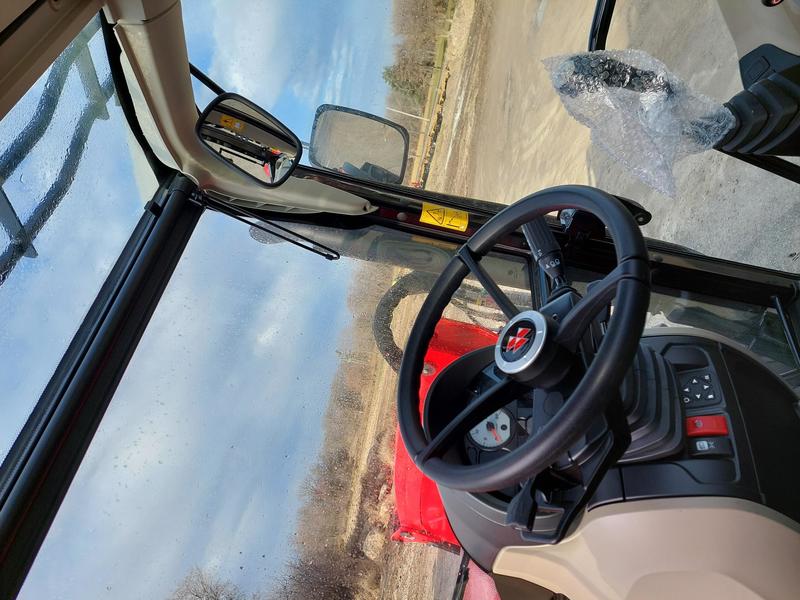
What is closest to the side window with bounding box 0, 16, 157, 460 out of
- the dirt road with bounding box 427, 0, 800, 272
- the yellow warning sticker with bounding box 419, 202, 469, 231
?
the yellow warning sticker with bounding box 419, 202, 469, 231

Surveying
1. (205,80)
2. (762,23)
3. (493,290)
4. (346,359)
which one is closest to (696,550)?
(493,290)

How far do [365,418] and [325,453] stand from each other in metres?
0.15

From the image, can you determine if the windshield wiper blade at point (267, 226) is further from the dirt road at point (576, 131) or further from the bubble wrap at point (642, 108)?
the dirt road at point (576, 131)

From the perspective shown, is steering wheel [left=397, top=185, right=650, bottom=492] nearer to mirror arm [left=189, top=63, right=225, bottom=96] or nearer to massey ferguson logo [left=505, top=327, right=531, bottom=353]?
massey ferguson logo [left=505, top=327, right=531, bottom=353]

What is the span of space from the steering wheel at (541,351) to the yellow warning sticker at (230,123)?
A: 630 mm

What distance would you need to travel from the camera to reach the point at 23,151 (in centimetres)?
101

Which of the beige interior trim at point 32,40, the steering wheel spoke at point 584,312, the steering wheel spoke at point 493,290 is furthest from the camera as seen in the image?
the steering wheel spoke at point 493,290

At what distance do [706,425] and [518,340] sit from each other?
0.49m

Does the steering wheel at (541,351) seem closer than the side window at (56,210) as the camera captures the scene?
Yes

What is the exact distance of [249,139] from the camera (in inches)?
A: 55.5

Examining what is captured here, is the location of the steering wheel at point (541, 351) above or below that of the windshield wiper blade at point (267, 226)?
below

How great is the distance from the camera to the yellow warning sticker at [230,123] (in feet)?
4.46

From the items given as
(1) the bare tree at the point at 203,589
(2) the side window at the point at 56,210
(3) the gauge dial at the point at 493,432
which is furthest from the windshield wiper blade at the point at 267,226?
(1) the bare tree at the point at 203,589

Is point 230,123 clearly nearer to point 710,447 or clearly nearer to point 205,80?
point 205,80
